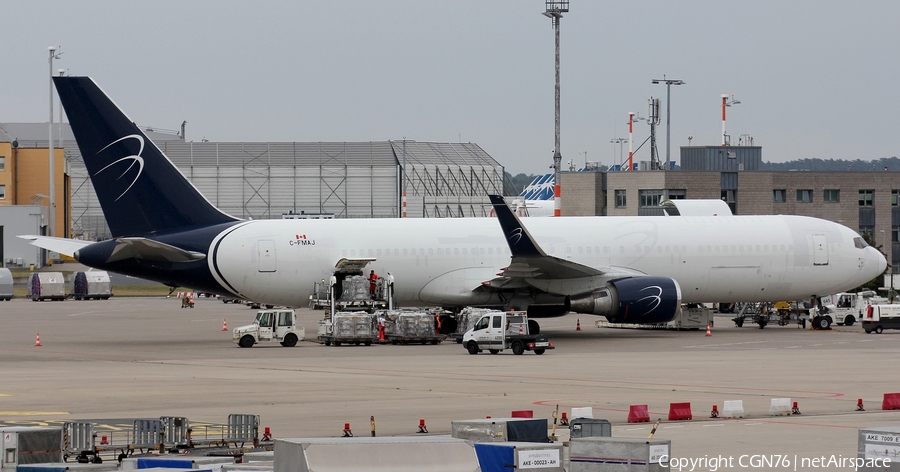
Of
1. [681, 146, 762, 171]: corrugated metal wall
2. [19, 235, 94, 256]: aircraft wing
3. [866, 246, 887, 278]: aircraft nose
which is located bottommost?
[866, 246, 887, 278]: aircraft nose

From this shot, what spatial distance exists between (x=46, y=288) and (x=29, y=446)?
72.7m

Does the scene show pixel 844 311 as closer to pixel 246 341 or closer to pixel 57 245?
pixel 246 341

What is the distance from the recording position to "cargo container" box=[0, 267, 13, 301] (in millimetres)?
81369

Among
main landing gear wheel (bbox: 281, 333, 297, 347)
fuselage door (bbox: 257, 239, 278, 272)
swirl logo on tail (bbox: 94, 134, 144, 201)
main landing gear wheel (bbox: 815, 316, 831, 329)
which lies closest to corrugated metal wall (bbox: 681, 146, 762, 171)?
main landing gear wheel (bbox: 815, 316, 831, 329)

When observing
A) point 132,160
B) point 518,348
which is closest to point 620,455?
point 518,348

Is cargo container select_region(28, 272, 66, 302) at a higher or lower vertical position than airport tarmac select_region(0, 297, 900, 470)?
higher

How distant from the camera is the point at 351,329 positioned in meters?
40.7

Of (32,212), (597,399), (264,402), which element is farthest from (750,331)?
(32,212)

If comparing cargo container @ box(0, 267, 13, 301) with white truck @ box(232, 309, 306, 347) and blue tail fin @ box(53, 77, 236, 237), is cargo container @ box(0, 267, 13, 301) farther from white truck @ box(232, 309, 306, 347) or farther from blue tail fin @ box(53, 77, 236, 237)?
white truck @ box(232, 309, 306, 347)

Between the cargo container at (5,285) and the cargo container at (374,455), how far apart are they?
77.2m

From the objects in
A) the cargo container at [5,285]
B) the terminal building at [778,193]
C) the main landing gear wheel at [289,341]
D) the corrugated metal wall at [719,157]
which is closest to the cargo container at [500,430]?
the main landing gear wheel at [289,341]

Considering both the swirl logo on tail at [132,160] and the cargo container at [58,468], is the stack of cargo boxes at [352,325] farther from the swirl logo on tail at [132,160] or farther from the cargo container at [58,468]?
the cargo container at [58,468]

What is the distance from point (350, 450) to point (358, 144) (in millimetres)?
121419

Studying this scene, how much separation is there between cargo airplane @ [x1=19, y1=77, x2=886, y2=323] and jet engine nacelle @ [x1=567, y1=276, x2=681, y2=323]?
0.14 feet
